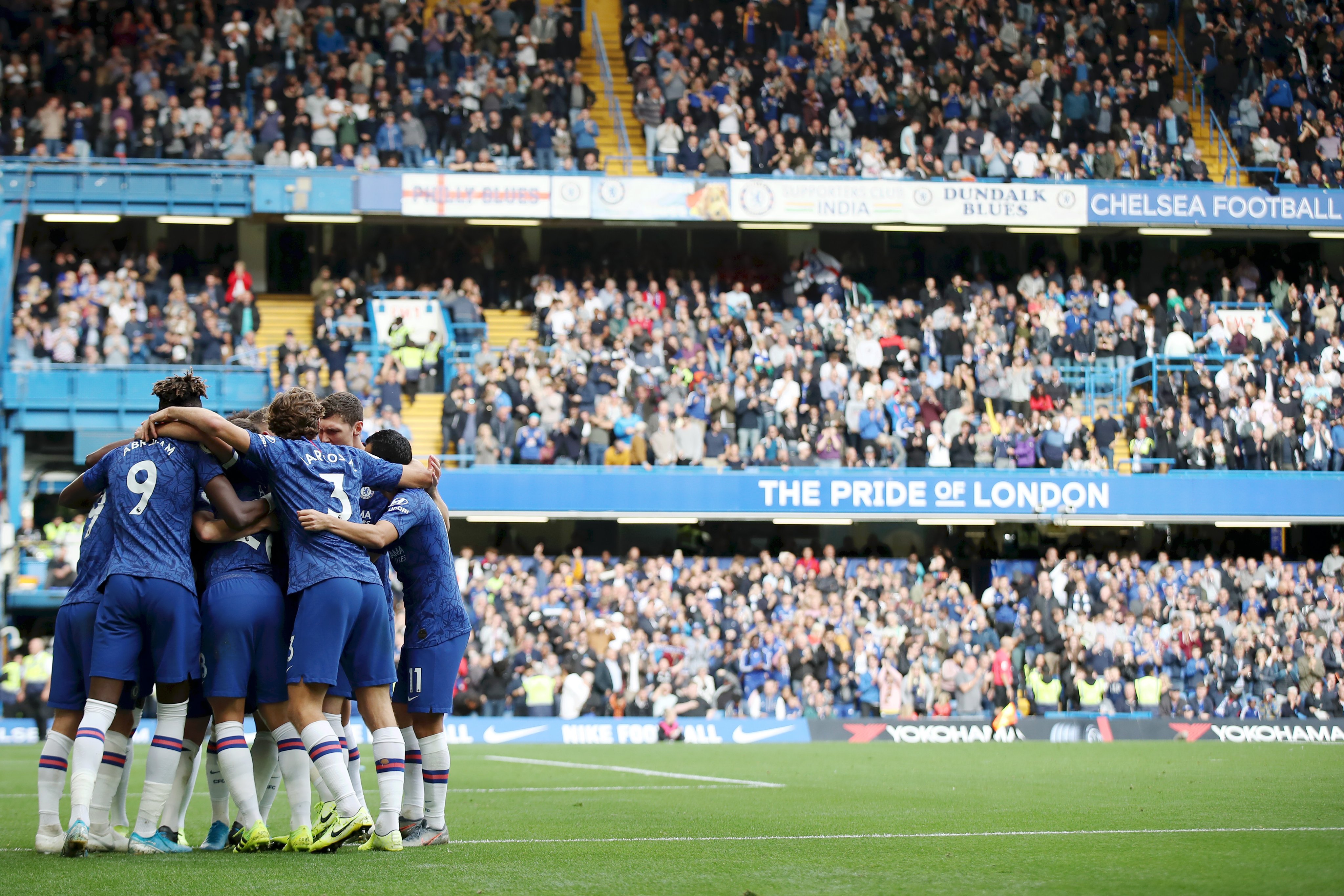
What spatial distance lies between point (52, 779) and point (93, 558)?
111cm

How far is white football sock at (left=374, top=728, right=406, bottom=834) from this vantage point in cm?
733

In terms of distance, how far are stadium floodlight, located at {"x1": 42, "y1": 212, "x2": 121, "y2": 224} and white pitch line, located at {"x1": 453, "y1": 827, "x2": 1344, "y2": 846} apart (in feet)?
75.6

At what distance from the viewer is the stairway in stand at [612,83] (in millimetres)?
31250

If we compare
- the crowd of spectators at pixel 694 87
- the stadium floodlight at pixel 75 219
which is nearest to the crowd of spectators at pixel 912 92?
the crowd of spectators at pixel 694 87

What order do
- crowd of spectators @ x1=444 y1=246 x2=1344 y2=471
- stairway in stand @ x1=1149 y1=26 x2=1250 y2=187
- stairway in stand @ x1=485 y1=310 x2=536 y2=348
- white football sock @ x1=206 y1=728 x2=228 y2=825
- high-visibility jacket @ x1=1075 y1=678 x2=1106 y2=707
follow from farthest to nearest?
stairway in stand @ x1=1149 y1=26 x2=1250 y2=187, stairway in stand @ x1=485 y1=310 x2=536 y2=348, crowd of spectators @ x1=444 y1=246 x2=1344 y2=471, high-visibility jacket @ x1=1075 y1=678 x2=1106 y2=707, white football sock @ x1=206 y1=728 x2=228 y2=825

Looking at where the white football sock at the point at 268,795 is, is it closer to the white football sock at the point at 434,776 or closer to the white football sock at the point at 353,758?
the white football sock at the point at 353,758

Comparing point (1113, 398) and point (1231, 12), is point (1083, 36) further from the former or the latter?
point (1113, 398)

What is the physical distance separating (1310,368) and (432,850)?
2581cm

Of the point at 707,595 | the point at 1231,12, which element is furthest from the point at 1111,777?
the point at 1231,12

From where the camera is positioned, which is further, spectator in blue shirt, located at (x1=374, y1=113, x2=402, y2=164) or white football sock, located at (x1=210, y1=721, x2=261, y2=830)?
spectator in blue shirt, located at (x1=374, y1=113, x2=402, y2=164)

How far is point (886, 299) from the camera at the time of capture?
31.2 metres

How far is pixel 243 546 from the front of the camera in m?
7.41

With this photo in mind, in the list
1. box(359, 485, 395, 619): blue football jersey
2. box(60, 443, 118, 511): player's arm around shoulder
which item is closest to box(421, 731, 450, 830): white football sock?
box(359, 485, 395, 619): blue football jersey

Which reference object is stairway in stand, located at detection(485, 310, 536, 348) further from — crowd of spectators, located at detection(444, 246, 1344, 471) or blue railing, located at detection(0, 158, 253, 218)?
blue railing, located at detection(0, 158, 253, 218)
